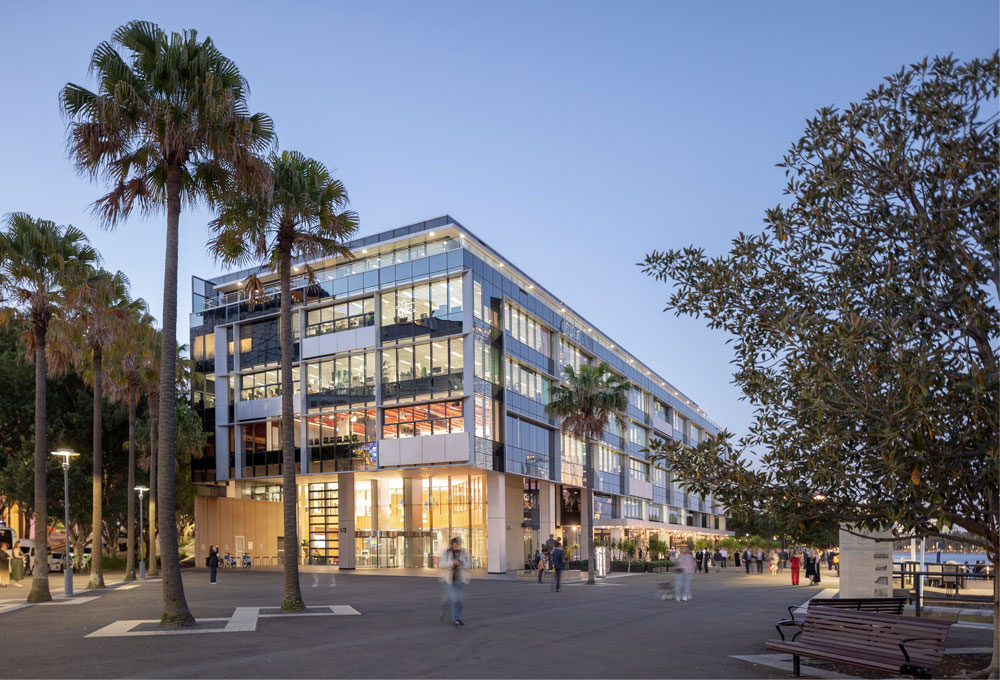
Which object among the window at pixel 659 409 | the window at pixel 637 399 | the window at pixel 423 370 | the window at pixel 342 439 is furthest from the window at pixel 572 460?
the window at pixel 659 409

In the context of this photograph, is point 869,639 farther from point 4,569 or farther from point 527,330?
point 527,330

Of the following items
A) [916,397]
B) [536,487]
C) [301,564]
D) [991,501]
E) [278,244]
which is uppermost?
[278,244]

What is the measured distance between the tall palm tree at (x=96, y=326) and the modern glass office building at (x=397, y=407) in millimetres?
9693

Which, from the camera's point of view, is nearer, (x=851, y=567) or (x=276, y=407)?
(x=851, y=567)

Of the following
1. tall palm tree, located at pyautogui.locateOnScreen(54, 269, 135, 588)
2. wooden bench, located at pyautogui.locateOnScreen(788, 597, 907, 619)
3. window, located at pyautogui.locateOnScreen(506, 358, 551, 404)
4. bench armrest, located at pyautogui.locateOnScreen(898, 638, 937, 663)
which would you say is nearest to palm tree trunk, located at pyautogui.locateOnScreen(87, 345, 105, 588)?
tall palm tree, located at pyautogui.locateOnScreen(54, 269, 135, 588)

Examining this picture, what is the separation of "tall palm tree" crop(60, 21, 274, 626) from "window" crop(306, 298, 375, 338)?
98.8 ft

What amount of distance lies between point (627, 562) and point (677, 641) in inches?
1618

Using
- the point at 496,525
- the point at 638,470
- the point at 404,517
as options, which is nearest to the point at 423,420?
the point at 496,525

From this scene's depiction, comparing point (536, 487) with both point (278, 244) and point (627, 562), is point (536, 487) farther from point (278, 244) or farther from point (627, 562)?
point (278, 244)

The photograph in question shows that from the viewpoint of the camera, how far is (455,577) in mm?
18562

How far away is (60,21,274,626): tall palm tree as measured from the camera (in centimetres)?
1872

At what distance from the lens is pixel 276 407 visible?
5428 centimetres

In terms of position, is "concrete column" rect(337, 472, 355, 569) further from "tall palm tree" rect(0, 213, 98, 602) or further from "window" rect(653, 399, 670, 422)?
"window" rect(653, 399, 670, 422)

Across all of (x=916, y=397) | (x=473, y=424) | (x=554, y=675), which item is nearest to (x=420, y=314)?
(x=473, y=424)
